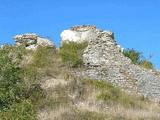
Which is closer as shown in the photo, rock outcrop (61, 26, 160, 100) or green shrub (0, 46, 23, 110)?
green shrub (0, 46, 23, 110)

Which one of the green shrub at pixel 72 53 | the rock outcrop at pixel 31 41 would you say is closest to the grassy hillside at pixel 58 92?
the green shrub at pixel 72 53

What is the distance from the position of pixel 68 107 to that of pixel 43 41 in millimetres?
13882

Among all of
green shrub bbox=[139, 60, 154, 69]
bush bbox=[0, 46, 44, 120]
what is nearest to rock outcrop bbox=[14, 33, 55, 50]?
green shrub bbox=[139, 60, 154, 69]

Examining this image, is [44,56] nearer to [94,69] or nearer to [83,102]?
[94,69]

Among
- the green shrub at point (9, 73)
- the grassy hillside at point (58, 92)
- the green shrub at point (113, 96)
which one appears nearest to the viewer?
the grassy hillside at point (58, 92)

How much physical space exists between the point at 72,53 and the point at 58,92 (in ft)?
21.9

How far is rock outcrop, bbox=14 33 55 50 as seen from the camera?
4606 centimetres

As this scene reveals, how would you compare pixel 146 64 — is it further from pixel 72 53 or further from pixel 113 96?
pixel 113 96

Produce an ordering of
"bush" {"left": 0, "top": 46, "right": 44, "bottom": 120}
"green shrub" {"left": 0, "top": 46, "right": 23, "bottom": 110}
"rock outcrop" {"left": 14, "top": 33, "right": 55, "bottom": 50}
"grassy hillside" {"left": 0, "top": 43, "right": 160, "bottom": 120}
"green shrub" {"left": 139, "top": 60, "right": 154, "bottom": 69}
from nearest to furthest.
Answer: "grassy hillside" {"left": 0, "top": 43, "right": 160, "bottom": 120} → "bush" {"left": 0, "top": 46, "right": 44, "bottom": 120} → "green shrub" {"left": 0, "top": 46, "right": 23, "bottom": 110} → "rock outcrop" {"left": 14, "top": 33, "right": 55, "bottom": 50} → "green shrub" {"left": 139, "top": 60, "right": 154, "bottom": 69}

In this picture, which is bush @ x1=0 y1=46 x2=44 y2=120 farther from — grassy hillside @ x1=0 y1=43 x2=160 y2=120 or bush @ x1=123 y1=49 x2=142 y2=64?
bush @ x1=123 y1=49 x2=142 y2=64

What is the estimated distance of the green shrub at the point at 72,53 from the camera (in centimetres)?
4406

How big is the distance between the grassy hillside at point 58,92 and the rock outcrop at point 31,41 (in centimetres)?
104

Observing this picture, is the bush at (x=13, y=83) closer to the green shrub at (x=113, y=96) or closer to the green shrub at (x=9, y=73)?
the green shrub at (x=9, y=73)

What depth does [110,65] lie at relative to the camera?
45.0m
